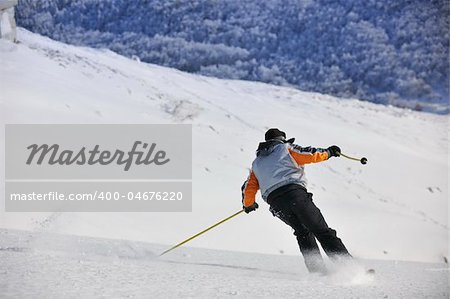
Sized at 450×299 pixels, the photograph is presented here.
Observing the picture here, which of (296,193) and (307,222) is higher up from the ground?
(296,193)

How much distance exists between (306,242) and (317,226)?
0.82 ft

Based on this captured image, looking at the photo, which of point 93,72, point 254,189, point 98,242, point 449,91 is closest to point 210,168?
point 98,242

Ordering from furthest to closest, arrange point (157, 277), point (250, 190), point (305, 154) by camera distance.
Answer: point (250, 190) < point (305, 154) < point (157, 277)

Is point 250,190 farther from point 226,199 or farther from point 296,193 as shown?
point 226,199

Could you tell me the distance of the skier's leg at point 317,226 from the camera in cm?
442

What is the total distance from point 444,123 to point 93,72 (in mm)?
12728

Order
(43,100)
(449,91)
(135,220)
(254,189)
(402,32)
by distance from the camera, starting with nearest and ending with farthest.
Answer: (254,189) → (135,220) → (43,100) → (449,91) → (402,32)

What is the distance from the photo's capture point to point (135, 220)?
7312mm

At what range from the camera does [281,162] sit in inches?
181

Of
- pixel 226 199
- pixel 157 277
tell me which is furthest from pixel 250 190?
pixel 226 199

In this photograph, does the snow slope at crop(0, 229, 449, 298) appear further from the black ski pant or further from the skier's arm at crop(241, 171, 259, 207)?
the skier's arm at crop(241, 171, 259, 207)

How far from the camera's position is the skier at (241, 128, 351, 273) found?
4.45 metres

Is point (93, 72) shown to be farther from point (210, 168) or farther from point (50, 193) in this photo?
point (50, 193)

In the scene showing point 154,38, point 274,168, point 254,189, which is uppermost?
point 274,168
